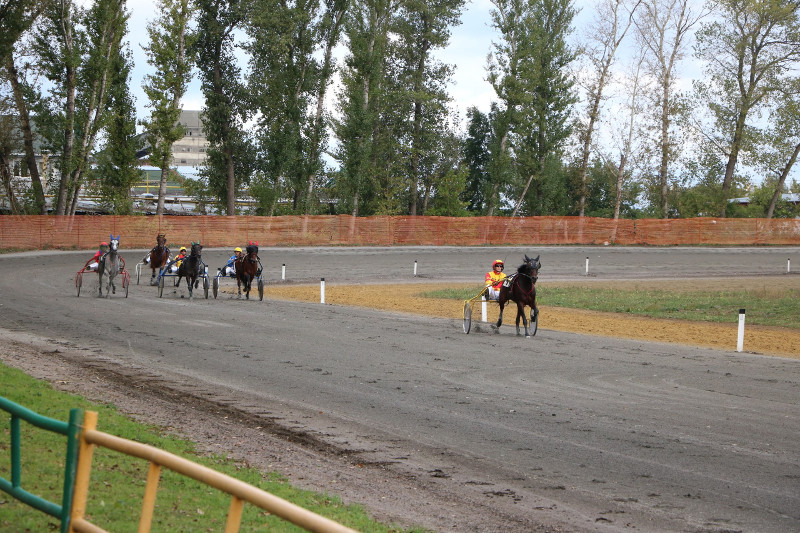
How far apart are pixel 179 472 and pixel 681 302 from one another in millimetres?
24551

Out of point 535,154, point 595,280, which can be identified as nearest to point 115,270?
point 595,280

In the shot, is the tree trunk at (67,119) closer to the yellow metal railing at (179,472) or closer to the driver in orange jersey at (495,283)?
the driver in orange jersey at (495,283)

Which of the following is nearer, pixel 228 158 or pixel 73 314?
pixel 73 314

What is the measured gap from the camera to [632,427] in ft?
31.1

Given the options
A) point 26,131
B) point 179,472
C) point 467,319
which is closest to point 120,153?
point 26,131

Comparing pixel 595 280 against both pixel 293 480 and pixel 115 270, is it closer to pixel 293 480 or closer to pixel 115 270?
pixel 115 270

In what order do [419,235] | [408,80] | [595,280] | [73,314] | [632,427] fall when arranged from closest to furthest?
[632,427] → [73,314] → [595,280] → [419,235] → [408,80]

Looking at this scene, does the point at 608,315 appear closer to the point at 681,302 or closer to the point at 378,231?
the point at 681,302

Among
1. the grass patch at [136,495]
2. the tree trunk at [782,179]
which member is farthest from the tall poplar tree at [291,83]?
the grass patch at [136,495]

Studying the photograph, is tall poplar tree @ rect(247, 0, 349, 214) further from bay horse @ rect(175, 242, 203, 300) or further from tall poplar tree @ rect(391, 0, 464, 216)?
bay horse @ rect(175, 242, 203, 300)

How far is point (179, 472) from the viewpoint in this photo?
12.2 feet

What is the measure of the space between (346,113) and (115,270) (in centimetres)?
3536

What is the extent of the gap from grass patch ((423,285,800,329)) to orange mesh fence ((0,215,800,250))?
64.3 feet

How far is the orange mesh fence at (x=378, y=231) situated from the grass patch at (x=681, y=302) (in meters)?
19.6
